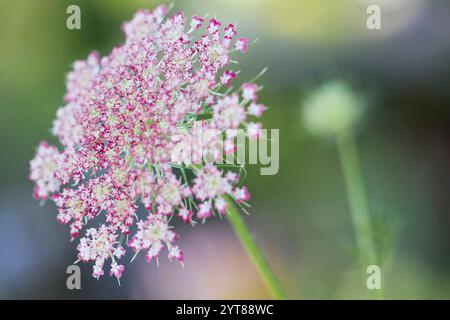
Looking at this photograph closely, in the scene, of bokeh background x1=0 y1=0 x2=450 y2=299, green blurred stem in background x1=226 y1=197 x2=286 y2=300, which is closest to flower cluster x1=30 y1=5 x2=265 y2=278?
green blurred stem in background x1=226 y1=197 x2=286 y2=300

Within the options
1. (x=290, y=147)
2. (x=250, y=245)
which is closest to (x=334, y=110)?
(x=250, y=245)

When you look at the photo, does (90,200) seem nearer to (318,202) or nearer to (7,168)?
(318,202)

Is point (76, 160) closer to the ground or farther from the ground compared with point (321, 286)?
farther from the ground

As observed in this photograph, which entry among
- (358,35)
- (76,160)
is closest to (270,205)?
(358,35)

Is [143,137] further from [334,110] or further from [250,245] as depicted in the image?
[334,110]

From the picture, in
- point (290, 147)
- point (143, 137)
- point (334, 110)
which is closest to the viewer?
point (143, 137)
